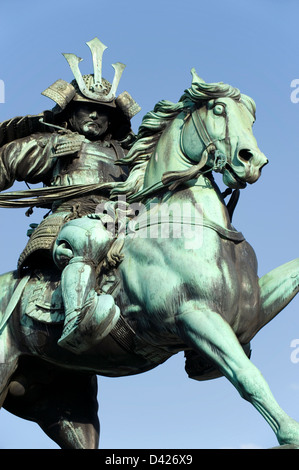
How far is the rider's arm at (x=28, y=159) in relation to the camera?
41.0 feet

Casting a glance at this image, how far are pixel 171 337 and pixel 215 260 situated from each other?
0.69 meters

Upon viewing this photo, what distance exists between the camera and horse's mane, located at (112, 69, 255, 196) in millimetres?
11117

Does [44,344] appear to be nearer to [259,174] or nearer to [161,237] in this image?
[161,237]

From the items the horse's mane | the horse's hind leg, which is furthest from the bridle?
the horse's hind leg

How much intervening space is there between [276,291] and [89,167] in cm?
231

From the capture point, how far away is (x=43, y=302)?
11258mm

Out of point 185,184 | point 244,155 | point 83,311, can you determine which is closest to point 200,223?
point 185,184

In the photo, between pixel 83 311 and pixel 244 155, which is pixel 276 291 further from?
pixel 83 311

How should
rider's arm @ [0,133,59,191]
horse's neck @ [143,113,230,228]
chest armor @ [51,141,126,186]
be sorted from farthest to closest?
1. rider's arm @ [0,133,59,191]
2. chest armor @ [51,141,126,186]
3. horse's neck @ [143,113,230,228]

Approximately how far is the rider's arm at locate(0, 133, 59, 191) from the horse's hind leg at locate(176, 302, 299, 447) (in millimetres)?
2660

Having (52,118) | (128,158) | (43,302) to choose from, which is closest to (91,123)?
(52,118)

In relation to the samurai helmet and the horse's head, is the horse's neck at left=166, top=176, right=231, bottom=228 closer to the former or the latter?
the horse's head

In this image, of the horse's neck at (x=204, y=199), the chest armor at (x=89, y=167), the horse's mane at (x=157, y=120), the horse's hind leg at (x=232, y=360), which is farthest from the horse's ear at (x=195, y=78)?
the horse's hind leg at (x=232, y=360)

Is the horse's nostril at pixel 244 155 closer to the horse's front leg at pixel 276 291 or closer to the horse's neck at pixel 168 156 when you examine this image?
the horse's neck at pixel 168 156
